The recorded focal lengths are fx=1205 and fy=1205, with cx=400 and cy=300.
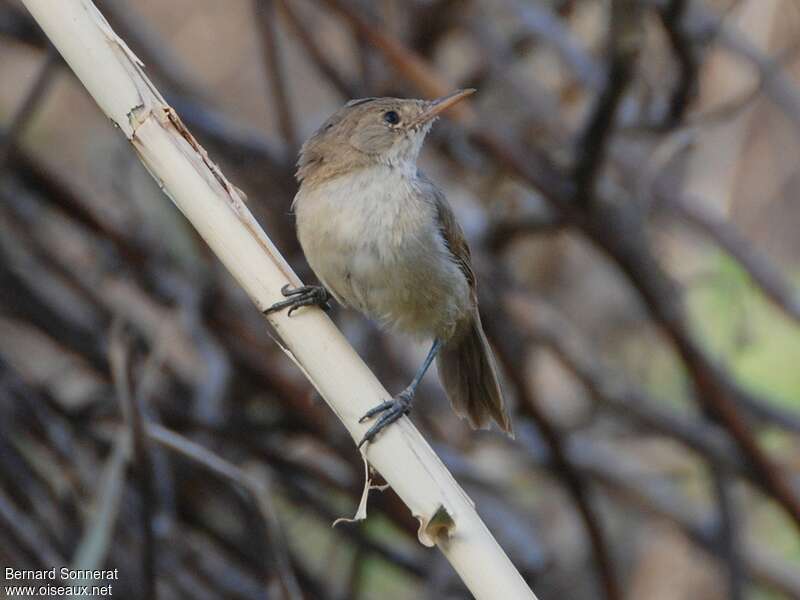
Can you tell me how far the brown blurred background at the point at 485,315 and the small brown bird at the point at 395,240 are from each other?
50cm

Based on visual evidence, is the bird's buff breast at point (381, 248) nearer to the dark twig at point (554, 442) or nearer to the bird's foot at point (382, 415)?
the bird's foot at point (382, 415)

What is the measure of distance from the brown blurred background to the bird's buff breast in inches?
24.8

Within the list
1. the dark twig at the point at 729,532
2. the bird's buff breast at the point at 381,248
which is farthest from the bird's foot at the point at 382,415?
the dark twig at the point at 729,532

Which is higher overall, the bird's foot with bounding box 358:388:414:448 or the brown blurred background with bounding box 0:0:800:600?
the brown blurred background with bounding box 0:0:800:600

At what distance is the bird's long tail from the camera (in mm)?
3115

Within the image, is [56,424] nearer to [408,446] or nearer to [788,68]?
[408,446]

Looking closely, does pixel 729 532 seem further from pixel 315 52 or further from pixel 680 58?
pixel 315 52

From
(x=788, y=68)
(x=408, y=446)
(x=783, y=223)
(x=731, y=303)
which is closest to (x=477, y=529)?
(x=408, y=446)

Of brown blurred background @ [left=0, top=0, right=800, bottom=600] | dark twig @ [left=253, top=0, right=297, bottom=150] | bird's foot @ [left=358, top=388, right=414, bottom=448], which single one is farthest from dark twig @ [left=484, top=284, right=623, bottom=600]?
bird's foot @ [left=358, top=388, right=414, bottom=448]

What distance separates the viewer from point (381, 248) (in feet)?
9.43

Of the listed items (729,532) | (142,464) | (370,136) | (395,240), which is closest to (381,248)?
(395,240)

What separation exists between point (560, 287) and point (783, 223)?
1.10 meters

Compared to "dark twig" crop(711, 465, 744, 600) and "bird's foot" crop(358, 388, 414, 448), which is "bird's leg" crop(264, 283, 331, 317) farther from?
"dark twig" crop(711, 465, 744, 600)

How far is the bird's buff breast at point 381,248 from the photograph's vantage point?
287 centimetres
